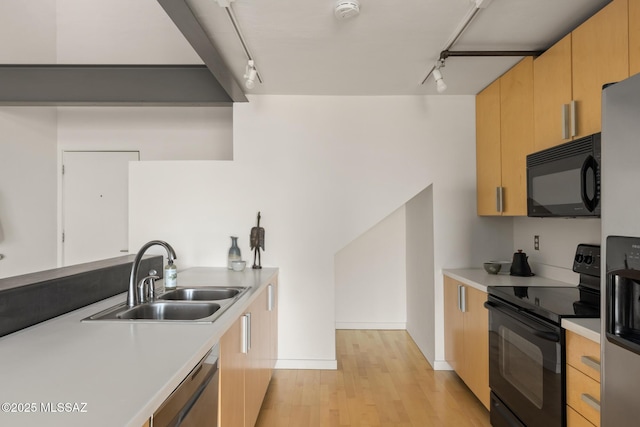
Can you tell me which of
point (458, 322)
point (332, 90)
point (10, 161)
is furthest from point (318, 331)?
point (10, 161)

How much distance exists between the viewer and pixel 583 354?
1570 mm

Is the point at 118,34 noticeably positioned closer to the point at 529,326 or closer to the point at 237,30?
the point at 237,30

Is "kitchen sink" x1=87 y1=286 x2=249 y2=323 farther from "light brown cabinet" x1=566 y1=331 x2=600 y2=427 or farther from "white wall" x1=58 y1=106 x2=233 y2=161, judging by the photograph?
"white wall" x1=58 y1=106 x2=233 y2=161

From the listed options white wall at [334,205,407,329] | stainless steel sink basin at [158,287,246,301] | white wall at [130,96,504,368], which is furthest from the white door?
white wall at [334,205,407,329]

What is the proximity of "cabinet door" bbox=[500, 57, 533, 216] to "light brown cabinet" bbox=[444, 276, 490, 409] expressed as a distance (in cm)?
71

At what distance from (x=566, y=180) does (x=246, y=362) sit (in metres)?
1.92

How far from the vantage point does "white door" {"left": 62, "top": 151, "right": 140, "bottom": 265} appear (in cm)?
412

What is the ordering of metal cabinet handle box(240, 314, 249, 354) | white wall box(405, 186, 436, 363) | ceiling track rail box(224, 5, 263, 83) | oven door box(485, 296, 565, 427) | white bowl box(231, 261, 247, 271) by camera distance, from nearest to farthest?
oven door box(485, 296, 565, 427), metal cabinet handle box(240, 314, 249, 354), ceiling track rail box(224, 5, 263, 83), white bowl box(231, 261, 247, 271), white wall box(405, 186, 436, 363)

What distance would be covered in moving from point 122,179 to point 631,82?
4.26 metres

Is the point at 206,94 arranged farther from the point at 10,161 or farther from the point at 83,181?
the point at 10,161

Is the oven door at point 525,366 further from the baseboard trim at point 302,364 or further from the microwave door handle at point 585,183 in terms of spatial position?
the baseboard trim at point 302,364

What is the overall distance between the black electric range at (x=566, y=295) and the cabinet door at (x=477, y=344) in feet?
Answer: 0.77

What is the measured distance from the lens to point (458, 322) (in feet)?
A: 9.78

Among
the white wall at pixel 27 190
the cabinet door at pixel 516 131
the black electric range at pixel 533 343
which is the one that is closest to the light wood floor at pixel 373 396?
the black electric range at pixel 533 343
